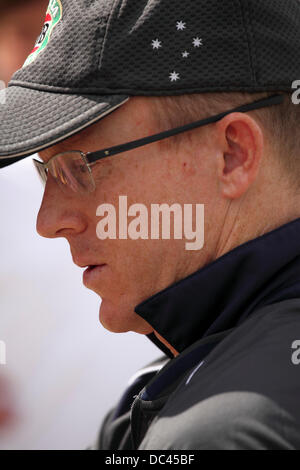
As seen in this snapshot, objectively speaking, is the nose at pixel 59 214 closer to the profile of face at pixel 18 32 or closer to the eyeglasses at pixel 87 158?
the eyeglasses at pixel 87 158

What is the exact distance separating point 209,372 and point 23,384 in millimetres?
1693

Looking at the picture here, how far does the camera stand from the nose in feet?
4.92

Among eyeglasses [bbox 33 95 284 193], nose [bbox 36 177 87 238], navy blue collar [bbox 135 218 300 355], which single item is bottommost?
navy blue collar [bbox 135 218 300 355]

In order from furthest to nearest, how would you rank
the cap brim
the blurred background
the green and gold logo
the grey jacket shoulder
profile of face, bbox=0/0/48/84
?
1. profile of face, bbox=0/0/48/84
2. the blurred background
3. the green and gold logo
4. the cap brim
5. the grey jacket shoulder

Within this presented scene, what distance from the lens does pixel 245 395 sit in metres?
1.09

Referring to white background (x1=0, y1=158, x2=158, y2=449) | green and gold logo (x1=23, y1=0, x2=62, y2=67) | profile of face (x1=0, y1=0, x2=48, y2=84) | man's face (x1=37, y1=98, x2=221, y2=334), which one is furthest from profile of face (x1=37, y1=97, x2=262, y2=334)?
profile of face (x1=0, y1=0, x2=48, y2=84)

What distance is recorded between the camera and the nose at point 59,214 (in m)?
1.50

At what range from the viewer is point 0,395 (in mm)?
2725

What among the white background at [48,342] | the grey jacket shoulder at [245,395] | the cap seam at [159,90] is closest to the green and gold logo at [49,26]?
the cap seam at [159,90]

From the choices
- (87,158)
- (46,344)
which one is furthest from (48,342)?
(87,158)

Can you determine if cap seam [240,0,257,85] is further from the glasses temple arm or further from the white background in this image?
the white background

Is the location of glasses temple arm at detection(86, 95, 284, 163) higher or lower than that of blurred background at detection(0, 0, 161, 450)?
higher

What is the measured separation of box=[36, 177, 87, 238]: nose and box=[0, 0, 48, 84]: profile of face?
5.81 ft

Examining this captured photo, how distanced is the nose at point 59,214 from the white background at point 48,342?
123cm
